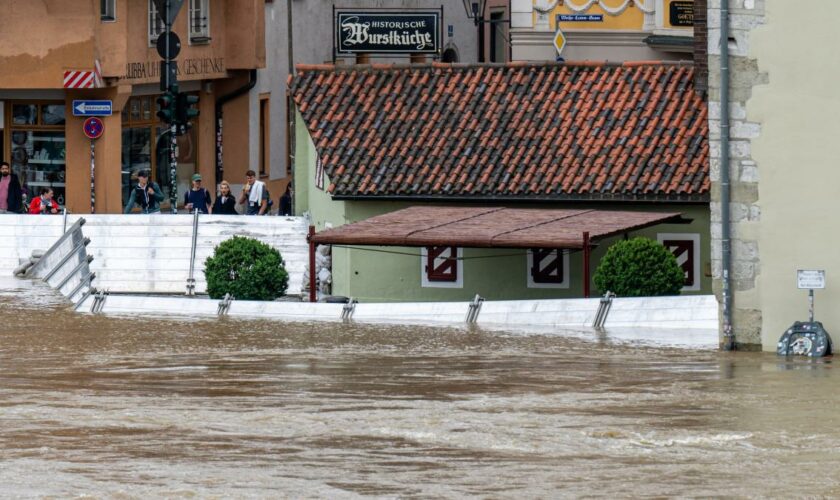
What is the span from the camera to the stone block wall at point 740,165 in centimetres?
2811

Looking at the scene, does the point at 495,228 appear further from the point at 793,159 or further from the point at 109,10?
the point at 109,10

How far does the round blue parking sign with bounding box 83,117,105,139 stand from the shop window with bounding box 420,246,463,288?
12.8m

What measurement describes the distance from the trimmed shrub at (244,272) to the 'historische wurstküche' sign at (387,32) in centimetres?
1529

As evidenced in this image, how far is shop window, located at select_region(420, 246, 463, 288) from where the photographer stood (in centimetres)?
3644

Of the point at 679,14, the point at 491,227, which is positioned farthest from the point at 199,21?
the point at 491,227

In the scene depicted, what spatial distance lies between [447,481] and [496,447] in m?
1.65

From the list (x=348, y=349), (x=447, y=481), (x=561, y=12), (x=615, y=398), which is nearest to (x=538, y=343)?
(x=348, y=349)

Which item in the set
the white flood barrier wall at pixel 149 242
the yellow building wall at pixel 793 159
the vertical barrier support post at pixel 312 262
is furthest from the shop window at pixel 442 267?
the yellow building wall at pixel 793 159

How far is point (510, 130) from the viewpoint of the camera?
3791 cm

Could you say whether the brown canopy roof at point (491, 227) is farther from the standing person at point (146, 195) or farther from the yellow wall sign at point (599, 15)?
the yellow wall sign at point (599, 15)

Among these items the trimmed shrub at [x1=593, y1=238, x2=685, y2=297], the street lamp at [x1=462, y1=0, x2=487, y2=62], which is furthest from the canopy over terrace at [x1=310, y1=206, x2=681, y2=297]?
the street lamp at [x1=462, y1=0, x2=487, y2=62]

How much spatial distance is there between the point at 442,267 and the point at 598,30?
1177cm

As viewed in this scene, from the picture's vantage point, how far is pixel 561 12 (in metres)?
46.6

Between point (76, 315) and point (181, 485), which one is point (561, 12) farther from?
point (181, 485)
